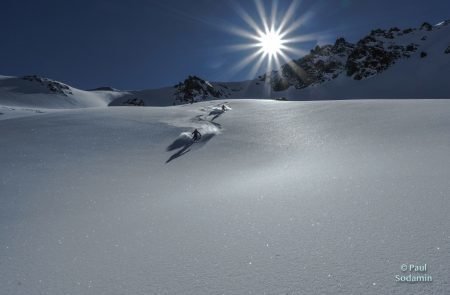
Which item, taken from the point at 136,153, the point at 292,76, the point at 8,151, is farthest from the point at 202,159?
the point at 292,76

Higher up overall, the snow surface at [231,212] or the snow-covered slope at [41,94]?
the snow-covered slope at [41,94]

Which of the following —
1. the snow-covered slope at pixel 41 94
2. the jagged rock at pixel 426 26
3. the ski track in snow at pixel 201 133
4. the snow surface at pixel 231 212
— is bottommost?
the snow surface at pixel 231 212

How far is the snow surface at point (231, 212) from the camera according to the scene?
1890mm

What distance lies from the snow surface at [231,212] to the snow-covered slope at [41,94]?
6472 cm

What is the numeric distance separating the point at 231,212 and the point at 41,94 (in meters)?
79.9

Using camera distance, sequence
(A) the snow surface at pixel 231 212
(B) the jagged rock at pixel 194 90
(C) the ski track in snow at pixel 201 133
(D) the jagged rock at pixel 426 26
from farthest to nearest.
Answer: (B) the jagged rock at pixel 194 90
(D) the jagged rock at pixel 426 26
(C) the ski track in snow at pixel 201 133
(A) the snow surface at pixel 231 212

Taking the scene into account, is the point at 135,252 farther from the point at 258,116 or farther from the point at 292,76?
the point at 292,76

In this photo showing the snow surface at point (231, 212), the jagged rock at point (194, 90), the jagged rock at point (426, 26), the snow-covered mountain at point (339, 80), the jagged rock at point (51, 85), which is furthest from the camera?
the jagged rock at point (194, 90)

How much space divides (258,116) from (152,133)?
3.73 meters

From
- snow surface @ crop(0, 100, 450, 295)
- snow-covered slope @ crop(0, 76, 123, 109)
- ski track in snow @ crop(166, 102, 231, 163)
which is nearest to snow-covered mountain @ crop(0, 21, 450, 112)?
snow-covered slope @ crop(0, 76, 123, 109)

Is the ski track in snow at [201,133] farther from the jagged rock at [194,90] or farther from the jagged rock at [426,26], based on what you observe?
the jagged rock at [426,26]

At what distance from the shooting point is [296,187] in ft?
11.5

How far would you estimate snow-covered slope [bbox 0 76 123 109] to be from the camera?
2450 inches

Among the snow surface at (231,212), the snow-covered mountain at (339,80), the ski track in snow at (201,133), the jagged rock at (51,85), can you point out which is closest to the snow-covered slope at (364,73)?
the snow-covered mountain at (339,80)
